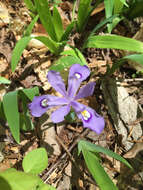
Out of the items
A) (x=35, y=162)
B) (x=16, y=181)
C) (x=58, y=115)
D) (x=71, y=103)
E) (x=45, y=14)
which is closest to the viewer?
(x=16, y=181)

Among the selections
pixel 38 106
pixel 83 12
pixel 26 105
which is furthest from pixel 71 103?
pixel 83 12

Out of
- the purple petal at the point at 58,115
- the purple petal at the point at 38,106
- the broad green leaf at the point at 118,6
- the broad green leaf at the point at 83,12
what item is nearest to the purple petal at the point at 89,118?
the purple petal at the point at 58,115

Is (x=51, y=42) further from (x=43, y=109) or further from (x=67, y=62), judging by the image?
(x=43, y=109)

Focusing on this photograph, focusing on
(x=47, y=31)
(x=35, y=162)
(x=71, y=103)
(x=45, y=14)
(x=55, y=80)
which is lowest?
(x=35, y=162)

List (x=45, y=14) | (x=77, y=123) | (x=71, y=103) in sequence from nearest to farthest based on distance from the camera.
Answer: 1. (x=71, y=103)
2. (x=45, y=14)
3. (x=77, y=123)

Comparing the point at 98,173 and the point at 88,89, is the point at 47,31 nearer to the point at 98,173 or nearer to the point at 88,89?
the point at 88,89

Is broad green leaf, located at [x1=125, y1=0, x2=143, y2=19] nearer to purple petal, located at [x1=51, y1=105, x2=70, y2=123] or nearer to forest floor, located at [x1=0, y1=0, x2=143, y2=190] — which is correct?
forest floor, located at [x1=0, y1=0, x2=143, y2=190]

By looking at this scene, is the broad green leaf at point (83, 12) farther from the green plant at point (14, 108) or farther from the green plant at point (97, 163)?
the green plant at point (97, 163)
